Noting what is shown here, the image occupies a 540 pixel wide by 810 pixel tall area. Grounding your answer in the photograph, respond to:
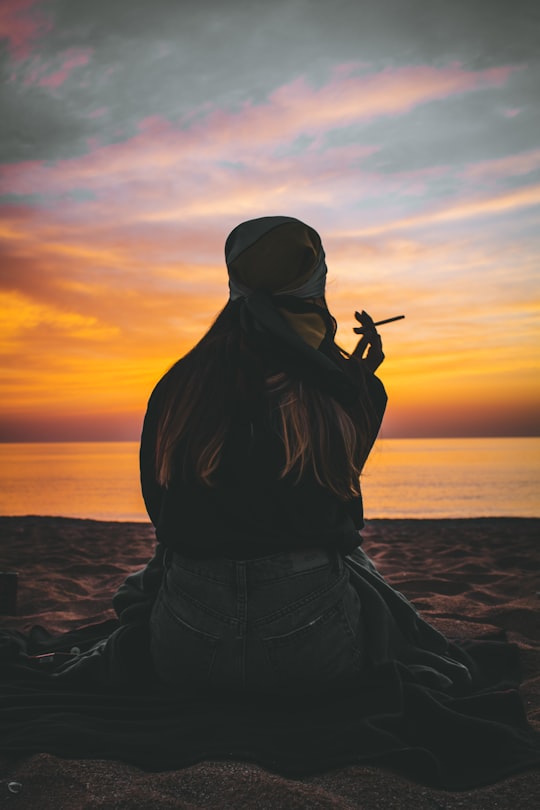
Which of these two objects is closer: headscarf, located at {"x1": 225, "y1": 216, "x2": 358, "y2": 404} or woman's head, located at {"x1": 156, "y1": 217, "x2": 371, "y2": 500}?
woman's head, located at {"x1": 156, "y1": 217, "x2": 371, "y2": 500}

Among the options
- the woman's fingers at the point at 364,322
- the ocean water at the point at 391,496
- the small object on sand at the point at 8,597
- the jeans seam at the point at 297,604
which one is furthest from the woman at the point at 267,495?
the ocean water at the point at 391,496

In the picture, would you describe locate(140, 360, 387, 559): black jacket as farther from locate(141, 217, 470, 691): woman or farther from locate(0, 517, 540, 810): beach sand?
locate(0, 517, 540, 810): beach sand

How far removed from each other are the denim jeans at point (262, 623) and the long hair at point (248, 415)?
300 millimetres

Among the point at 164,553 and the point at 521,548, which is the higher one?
the point at 164,553

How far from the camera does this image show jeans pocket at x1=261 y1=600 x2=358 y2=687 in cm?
212

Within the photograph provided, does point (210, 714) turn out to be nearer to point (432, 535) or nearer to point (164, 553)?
point (164, 553)

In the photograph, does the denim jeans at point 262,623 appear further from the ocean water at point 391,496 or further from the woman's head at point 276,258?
the ocean water at point 391,496

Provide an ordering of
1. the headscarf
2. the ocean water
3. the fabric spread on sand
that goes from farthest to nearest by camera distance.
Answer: the ocean water, the headscarf, the fabric spread on sand

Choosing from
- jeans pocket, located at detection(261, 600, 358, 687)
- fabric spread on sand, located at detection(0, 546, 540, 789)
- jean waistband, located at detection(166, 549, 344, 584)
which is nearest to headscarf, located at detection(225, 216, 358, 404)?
jean waistband, located at detection(166, 549, 344, 584)

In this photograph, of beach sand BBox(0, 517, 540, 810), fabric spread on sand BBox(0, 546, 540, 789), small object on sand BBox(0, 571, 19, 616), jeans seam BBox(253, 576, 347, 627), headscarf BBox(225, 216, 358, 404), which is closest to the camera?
beach sand BBox(0, 517, 540, 810)

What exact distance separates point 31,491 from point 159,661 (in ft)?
73.4

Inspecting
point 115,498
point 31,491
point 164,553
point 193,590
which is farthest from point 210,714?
point 31,491

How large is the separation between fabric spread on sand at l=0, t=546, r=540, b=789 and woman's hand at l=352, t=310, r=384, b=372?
0.77 metres

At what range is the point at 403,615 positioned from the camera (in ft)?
8.32
